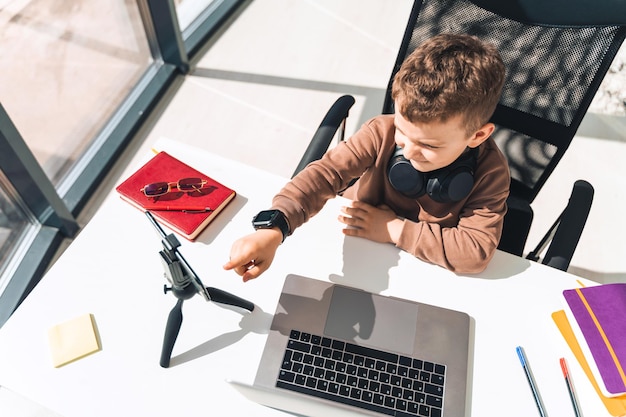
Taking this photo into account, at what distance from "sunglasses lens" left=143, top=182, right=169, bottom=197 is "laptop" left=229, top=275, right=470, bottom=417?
347 millimetres

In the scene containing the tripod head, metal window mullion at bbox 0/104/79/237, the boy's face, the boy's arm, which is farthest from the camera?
metal window mullion at bbox 0/104/79/237

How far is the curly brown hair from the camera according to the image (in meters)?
0.92

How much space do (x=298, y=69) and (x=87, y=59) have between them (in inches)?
38.0

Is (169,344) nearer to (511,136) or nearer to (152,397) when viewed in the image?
(152,397)

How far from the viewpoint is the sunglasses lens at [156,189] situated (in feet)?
3.71

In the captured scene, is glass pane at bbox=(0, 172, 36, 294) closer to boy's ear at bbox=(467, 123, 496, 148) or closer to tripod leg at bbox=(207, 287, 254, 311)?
tripod leg at bbox=(207, 287, 254, 311)

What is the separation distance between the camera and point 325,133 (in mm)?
1297

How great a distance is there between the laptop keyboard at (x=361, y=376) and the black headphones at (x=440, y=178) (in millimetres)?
332

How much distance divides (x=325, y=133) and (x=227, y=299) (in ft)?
1.69

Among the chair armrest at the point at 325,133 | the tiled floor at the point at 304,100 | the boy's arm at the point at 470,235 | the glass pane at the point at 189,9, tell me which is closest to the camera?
the boy's arm at the point at 470,235

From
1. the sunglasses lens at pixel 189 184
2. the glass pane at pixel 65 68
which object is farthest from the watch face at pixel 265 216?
the glass pane at pixel 65 68

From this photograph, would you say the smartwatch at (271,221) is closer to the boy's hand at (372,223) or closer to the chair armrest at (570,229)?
the boy's hand at (372,223)

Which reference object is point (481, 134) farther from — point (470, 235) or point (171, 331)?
point (171, 331)

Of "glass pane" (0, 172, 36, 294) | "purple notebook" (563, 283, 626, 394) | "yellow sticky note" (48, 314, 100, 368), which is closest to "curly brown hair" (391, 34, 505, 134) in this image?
"purple notebook" (563, 283, 626, 394)
